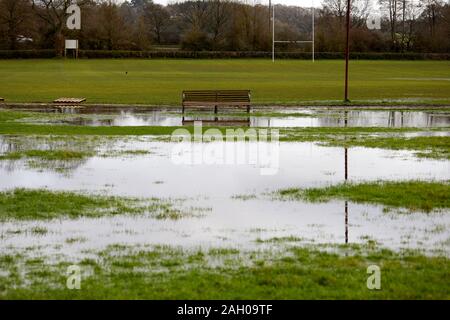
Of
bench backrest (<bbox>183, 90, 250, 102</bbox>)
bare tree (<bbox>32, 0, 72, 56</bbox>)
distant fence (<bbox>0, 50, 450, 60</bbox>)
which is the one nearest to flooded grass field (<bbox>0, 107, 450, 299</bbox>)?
bench backrest (<bbox>183, 90, 250, 102</bbox>)

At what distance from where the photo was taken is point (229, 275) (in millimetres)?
8164

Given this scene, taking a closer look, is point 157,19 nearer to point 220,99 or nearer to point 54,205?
point 220,99

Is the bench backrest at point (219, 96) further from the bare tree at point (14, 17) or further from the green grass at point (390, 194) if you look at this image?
the bare tree at point (14, 17)

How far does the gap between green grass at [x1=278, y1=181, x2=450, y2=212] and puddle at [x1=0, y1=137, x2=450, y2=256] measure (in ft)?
1.47

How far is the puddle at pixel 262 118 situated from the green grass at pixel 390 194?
11.7m

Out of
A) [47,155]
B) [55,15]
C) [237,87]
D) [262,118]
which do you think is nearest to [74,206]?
[47,155]

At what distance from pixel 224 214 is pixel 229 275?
3.39m

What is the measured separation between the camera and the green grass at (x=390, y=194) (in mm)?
12336

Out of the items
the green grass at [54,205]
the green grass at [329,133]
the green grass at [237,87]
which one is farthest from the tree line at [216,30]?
the green grass at [54,205]

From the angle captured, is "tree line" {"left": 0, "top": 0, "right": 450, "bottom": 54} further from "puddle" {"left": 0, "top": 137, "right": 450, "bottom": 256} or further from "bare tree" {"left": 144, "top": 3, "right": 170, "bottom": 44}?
"puddle" {"left": 0, "top": 137, "right": 450, "bottom": 256}

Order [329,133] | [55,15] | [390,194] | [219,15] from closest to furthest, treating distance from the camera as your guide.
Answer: [390,194] → [329,133] → [55,15] → [219,15]

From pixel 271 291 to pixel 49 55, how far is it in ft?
305

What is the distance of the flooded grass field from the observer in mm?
8008
